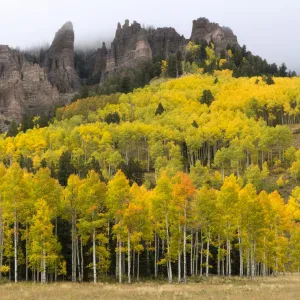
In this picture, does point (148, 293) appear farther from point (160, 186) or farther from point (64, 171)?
point (64, 171)

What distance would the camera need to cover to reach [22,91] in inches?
6954

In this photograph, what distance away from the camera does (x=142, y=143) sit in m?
101

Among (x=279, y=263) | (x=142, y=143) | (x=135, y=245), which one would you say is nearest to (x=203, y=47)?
(x=142, y=143)

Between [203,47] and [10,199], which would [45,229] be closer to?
[10,199]

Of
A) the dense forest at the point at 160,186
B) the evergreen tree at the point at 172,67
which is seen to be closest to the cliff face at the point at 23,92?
the dense forest at the point at 160,186

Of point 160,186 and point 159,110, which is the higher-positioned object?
point 159,110

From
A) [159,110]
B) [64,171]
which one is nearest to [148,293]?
[64,171]

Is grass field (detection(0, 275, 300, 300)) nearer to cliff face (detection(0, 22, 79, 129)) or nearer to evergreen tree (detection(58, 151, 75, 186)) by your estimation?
evergreen tree (detection(58, 151, 75, 186))

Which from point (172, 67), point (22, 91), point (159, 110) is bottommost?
point (159, 110)

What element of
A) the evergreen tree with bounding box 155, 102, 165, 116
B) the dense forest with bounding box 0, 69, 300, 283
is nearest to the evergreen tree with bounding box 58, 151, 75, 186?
the dense forest with bounding box 0, 69, 300, 283

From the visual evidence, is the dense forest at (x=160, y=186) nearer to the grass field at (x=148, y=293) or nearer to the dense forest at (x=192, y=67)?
the grass field at (x=148, y=293)

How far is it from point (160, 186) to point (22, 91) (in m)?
153

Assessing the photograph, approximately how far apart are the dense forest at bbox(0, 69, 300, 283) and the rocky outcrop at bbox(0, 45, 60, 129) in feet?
151

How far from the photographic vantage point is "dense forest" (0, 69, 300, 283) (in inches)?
1419
